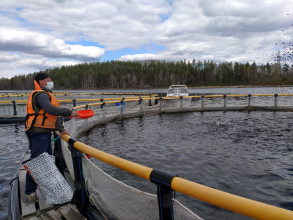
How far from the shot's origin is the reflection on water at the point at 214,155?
510 cm

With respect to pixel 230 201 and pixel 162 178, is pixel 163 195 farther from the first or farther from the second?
pixel 230 201

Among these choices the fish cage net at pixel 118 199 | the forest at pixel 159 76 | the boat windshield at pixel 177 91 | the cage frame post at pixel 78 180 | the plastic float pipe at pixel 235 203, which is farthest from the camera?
the forest at pixel 159 76

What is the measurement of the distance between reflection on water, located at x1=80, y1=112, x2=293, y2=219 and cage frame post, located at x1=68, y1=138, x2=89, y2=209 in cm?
216

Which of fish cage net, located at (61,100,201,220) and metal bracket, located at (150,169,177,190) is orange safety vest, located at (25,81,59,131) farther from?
metal bracket, located at (150,169,177,190)

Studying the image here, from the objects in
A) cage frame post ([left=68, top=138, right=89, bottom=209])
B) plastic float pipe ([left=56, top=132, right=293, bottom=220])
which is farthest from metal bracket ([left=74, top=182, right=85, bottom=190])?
plastic float pipe ([left=56, top=132, right=293, bottom=220])

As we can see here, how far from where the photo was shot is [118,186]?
256 centimetres

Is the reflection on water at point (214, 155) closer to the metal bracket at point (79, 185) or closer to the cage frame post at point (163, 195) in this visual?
the metal bracket at point (79, 185)

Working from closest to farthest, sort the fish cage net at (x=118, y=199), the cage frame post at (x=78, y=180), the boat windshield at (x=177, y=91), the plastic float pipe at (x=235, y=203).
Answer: the plastic float pipe at (x=235, y=203)
the fish cage net at (x=118, y=199)
the cage frame post at (x=78, y=180)
the boat windshield at (x=177, y=91)

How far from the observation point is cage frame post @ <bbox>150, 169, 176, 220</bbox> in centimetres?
191

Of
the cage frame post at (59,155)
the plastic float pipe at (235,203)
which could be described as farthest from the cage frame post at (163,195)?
the cage frame post at (59,155)

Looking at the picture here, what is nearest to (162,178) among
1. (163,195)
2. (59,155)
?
(163,195)

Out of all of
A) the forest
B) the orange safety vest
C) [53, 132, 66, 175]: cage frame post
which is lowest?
[53, 132, 66, 175]: cage frame post

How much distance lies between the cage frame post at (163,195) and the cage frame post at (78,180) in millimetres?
1814

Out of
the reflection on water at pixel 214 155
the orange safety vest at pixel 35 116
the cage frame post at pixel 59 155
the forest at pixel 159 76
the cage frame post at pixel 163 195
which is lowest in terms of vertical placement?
the reflection on water at pixel 214 155
